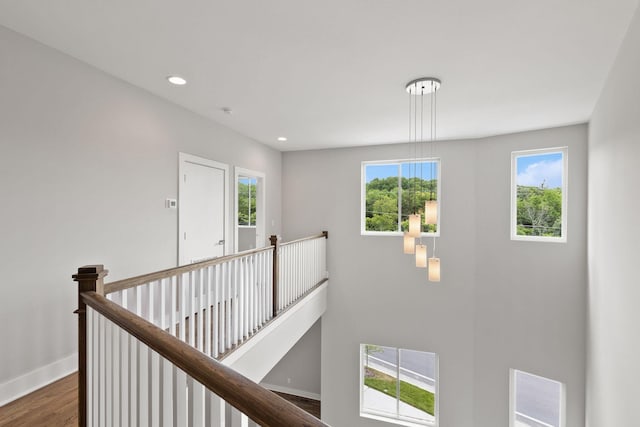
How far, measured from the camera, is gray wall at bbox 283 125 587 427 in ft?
15.1

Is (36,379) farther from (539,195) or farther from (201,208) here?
(539,195)

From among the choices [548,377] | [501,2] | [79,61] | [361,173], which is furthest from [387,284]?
[79,61]

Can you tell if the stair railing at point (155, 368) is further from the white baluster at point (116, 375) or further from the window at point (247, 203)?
the window at point (247, 203)

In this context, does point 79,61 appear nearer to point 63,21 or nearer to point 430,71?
point 63,21

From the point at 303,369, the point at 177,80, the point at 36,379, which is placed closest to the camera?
the point at 36,379

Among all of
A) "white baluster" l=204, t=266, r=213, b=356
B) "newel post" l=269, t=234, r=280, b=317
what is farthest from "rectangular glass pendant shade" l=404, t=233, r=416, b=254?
"white baluster" l=204, t=266, r=213, b=356

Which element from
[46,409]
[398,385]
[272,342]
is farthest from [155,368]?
[398,385]

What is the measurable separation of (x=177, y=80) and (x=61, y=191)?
142cm

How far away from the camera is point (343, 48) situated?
2.44 m

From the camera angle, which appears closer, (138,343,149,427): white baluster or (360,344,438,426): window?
(138,343,149,427): white baluster

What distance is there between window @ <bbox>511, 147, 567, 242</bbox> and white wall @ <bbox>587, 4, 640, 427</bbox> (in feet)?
2.90

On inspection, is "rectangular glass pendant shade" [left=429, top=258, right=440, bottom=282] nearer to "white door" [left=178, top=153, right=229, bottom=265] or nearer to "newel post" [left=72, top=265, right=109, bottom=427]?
"white door" [left=178, top=153, right=229, bottom=265]

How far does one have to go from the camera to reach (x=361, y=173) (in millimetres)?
6020

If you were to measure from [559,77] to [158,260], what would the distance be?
4.45 m
